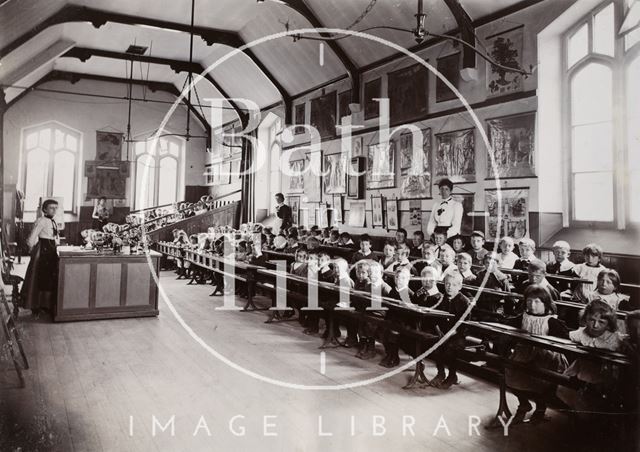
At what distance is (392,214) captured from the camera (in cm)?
1027

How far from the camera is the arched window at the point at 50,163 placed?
61.2ft

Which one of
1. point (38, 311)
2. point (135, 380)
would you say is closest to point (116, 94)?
point (38, 311)

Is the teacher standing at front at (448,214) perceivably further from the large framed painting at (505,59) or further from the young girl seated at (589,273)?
the young girl seated at (589,273)

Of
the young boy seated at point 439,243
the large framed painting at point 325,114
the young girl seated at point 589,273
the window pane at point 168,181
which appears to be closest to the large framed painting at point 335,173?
the large framed painting at point 325,114

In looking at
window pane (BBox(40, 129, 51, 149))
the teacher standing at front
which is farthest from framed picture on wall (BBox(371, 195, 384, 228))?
window pane (BBox(40, 129, 51, 149))

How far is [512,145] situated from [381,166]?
131 inches

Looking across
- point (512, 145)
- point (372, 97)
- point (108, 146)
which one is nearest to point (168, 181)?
point (108, 146)

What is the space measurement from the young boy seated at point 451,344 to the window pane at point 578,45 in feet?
13.7

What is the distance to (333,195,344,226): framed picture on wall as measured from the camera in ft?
39.1

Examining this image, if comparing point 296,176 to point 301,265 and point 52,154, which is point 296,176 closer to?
point 301,265

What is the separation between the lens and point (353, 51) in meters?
11.1

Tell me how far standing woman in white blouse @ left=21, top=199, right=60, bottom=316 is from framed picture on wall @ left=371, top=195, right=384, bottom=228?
5.94 metres

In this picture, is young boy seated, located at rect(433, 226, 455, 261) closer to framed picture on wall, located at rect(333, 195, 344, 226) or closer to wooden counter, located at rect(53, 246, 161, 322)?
wooden counter, located at rect(53, 246, 161, 322)

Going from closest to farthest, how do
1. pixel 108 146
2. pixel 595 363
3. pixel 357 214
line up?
pixel 595 363 → pixel 357 214 → pixel 108 146
